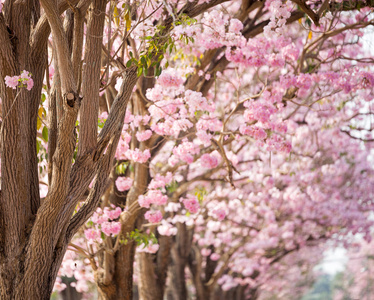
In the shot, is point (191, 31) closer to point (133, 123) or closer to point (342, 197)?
point (133, 123)

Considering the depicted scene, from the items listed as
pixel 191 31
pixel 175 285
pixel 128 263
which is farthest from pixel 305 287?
pixel 191 31

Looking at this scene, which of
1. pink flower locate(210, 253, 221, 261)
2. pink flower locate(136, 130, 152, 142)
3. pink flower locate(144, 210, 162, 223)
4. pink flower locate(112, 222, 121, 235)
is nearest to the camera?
pink flower locate(112, 222, 121, 235)

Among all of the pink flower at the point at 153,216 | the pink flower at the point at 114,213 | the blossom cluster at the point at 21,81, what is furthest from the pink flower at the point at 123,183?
the blossom cluster at the point at 21,81

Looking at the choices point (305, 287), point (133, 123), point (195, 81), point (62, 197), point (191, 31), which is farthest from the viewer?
point (305, 287)

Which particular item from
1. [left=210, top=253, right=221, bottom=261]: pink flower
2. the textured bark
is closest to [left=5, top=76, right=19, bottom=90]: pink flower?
the textured bark

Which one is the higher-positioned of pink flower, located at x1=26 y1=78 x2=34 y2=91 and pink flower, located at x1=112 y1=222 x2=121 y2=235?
pink flower, located at x1=26 y1=78 x2=34 y2=91

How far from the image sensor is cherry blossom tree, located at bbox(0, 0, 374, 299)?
13.1 ft

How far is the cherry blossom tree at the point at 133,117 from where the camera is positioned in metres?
4.01

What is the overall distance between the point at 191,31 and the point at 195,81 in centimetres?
254

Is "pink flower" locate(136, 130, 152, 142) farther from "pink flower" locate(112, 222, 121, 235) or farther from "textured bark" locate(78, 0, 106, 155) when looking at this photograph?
"textured bark" locate(78, 0, 106, 155)

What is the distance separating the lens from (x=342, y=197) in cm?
1543

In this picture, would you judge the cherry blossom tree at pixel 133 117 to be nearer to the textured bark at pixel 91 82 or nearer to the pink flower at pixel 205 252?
the textured bark at pixel 91 82

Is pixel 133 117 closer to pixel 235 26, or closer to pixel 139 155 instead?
pixel 139 155

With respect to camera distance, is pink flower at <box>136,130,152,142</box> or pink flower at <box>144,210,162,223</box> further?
pink flower at <box>144,210,162,223</box>
